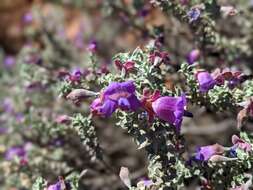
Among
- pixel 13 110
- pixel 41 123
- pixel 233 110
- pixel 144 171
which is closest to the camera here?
pixel 233 110

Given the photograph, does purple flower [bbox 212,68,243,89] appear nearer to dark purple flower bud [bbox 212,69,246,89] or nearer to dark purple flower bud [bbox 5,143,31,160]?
dark purple flower bud [bbox 212,69,246,89]

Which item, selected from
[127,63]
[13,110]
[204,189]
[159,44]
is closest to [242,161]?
[204,189]

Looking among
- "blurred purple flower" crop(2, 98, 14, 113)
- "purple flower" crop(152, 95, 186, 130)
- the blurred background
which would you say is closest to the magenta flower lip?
"purple flower" crop(152, 95, 186, 130)

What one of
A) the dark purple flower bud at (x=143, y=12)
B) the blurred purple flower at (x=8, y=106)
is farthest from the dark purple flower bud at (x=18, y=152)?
the dark purple flower bud at (x=143, y=12)

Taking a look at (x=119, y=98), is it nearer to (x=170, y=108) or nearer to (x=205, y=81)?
(x=170, y=108)

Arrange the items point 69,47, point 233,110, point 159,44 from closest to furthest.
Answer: point 233,110, point 159,44, point 69,47

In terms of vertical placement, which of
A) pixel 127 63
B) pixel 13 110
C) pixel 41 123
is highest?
pixel 13 110

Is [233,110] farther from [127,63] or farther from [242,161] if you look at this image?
[127,63]
